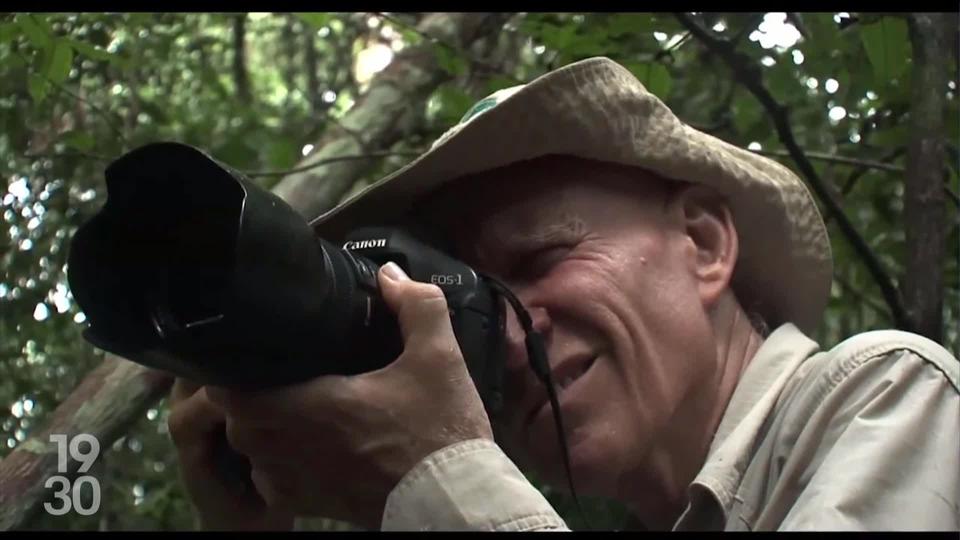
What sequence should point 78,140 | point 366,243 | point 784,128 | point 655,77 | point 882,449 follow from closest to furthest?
point 882,449 → point 366,243 → point 784,128 → point 655,77 → point 78,140

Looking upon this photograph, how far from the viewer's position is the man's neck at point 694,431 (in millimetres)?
1221

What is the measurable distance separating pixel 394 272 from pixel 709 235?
1.29 feet

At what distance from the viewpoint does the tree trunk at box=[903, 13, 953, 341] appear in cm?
152

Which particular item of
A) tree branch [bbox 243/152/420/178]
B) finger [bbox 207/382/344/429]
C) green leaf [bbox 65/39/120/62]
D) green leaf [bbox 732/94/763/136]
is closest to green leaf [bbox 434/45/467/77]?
tree branch [bbox 243/152/420/178]

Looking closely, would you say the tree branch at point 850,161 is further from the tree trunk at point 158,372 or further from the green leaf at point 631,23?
the tree trunk at point 158,372

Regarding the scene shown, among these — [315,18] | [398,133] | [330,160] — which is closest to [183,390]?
[315,18]

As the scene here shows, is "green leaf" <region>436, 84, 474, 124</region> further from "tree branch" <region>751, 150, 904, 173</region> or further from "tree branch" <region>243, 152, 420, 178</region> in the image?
"tree branch" <region>751, 150, 904, 173</region>

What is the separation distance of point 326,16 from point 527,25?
303 millimetres

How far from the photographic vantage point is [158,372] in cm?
170

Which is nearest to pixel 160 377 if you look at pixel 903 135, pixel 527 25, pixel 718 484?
pixel 527 25

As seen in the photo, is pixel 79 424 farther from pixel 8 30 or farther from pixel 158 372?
pixel 8 30

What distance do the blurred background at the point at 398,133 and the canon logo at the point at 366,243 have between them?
54 cm

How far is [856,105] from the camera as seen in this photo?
2.04 metres

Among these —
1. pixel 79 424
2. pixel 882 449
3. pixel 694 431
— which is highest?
pixel 882 449
